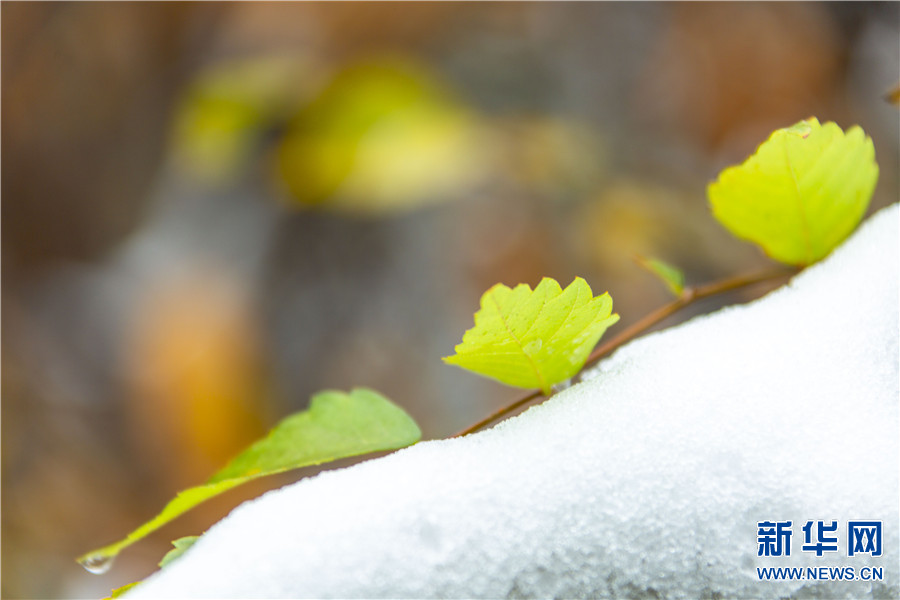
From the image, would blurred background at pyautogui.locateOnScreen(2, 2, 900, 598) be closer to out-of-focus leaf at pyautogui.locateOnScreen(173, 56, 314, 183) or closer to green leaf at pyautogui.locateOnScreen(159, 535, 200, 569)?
out-of-focus leaf at pyautogui.locateOnScreen(173, 56, 314, 183)

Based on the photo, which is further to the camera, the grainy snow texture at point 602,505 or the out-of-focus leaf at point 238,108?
the out-of-focus leaf at point 238,108

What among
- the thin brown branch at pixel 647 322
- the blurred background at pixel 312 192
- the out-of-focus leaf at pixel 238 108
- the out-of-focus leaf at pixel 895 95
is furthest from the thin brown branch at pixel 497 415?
the out-of-focus leaf at pixel 238 108

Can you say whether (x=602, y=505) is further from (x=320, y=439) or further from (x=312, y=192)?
(x=312, y=192)

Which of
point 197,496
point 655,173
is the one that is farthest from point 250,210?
point 197,496

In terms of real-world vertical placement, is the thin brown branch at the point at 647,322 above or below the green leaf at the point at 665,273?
below

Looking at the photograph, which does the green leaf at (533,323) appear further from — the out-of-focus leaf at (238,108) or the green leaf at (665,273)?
the out-of-focus leaf at (238,108)

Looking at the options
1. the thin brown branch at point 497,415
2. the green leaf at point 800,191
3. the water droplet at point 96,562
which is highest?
the green leaf at point 800,191
